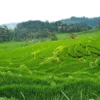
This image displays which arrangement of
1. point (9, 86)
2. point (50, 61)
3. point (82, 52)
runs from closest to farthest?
point (9, 86)
point (50, 61)
point (82, 52)

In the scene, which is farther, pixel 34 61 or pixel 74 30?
pixel 74 30

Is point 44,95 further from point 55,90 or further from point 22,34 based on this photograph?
point 22,34

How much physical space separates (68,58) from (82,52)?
3.08 m

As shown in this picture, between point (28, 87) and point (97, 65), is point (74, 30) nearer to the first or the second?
point (97, 65)

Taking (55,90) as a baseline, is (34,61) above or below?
below

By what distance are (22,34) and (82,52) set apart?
95571 millimetres

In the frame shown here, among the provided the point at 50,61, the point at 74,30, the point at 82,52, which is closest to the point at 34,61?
the point at 50,61

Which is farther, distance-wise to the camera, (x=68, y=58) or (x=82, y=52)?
(x=82, y=52)

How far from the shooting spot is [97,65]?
2727 centimetres

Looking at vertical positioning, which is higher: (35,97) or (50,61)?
(35,97)

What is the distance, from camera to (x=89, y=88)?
769 centimetres

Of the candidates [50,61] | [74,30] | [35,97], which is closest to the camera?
[35,97]

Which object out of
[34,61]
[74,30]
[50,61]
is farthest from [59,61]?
[74,30]

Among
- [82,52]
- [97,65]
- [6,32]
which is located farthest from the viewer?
[6,32]
